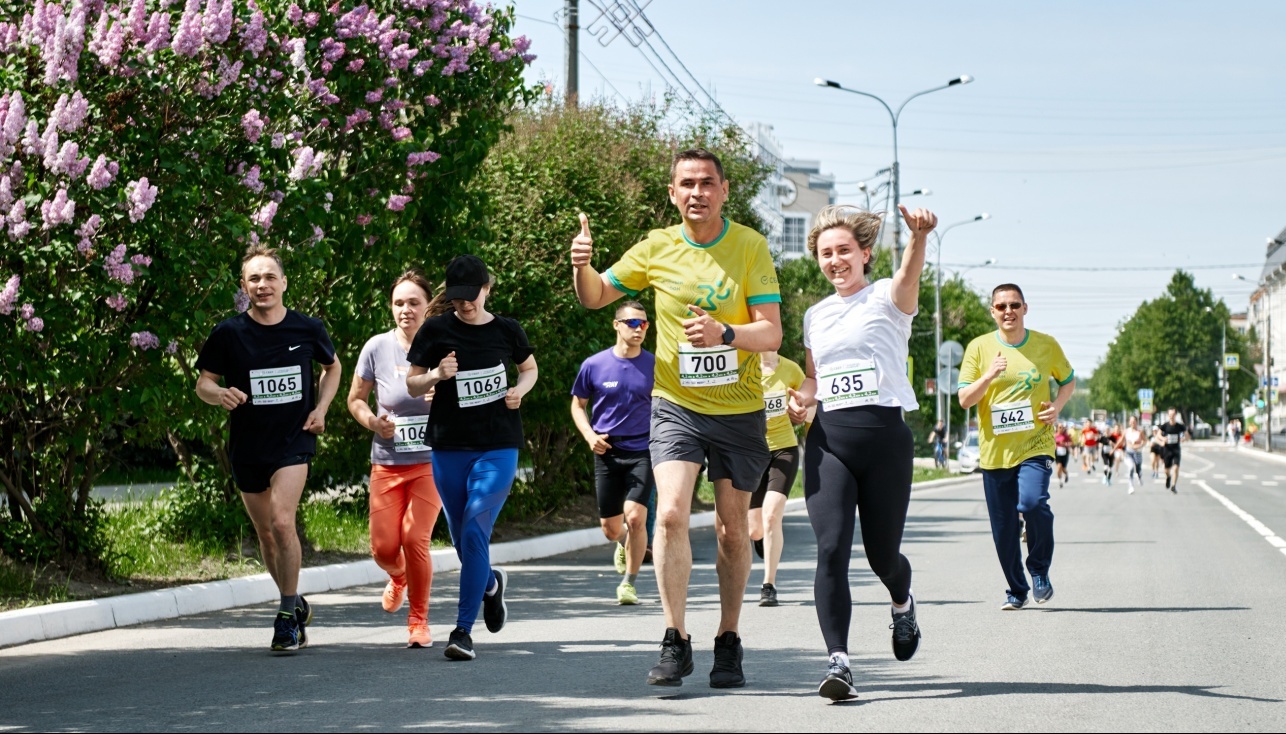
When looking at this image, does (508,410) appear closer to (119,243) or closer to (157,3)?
(119,243)

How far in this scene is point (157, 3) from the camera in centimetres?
1043

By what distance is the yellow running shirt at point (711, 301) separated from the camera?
22.8ft

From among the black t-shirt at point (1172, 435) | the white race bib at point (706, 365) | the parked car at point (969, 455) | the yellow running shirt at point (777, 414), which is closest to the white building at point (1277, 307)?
the parked car at point (969, 455)

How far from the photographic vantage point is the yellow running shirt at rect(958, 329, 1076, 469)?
35.2 feet

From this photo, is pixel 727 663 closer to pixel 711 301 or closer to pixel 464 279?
pixel 711 301

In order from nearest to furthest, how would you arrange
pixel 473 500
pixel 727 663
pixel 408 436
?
pixel 727 663
pixel 473 500
pixel 408 436

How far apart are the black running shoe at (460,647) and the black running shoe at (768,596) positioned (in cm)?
334

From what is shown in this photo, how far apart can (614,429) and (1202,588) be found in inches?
177

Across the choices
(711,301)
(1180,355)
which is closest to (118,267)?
(711,301)

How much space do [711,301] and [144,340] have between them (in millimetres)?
4359

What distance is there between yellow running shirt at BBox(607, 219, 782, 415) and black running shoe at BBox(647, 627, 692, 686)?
3.06 ft

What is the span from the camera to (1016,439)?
10.7 metres

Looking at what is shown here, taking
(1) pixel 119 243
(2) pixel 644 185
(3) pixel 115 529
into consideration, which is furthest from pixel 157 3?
(2) pixel 644 185

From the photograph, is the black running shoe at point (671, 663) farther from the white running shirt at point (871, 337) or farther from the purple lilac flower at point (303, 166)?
the purple lilac flower at point (303, 166)
